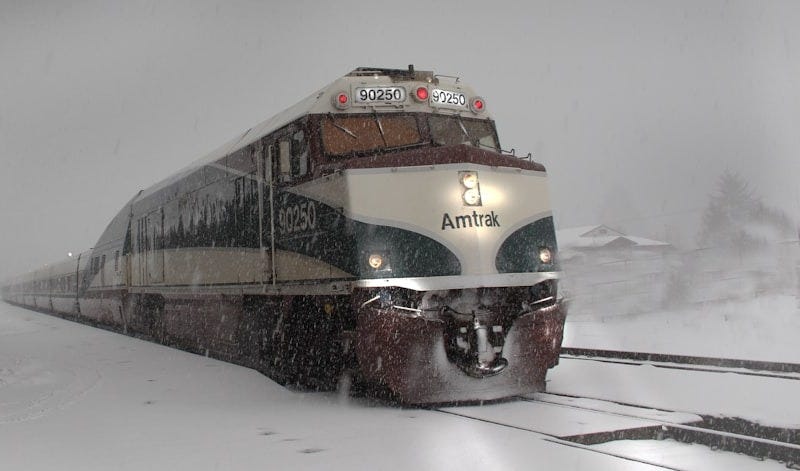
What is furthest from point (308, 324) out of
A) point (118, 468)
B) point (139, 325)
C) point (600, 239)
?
point (600, 239)

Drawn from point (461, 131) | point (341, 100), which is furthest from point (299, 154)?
point (461, 131)

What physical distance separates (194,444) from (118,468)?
79 cm

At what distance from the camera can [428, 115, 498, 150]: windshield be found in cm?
832

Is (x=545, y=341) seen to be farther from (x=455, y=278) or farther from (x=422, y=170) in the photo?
(x=422, y=170)

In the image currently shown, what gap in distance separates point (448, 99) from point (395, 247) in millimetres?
2292

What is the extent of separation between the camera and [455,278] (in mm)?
7180

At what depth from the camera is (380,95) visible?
26.9 feet

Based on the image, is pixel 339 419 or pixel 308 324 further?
pixel 308 324

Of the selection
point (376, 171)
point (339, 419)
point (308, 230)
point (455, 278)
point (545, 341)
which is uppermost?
point (376, 171)

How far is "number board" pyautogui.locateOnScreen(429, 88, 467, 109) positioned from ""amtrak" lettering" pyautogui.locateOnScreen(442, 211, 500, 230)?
1.69 metres

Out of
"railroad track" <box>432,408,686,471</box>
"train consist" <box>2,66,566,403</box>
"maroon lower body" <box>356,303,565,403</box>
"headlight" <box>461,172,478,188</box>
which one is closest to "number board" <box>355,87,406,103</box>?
"train consist" <box>2,66,566,403</box>

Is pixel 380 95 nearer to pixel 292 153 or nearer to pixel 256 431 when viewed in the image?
pixel 292 153

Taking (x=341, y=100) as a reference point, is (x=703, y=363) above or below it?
below

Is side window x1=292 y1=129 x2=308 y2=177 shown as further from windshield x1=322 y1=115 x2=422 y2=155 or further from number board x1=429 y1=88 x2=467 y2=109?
number board x1=429 y1=88 x2=467 y2=109
